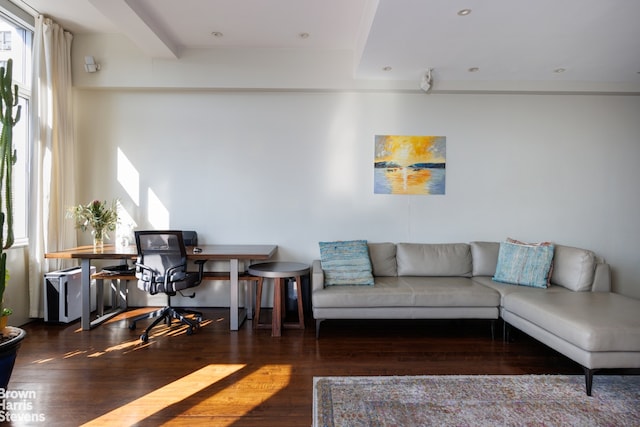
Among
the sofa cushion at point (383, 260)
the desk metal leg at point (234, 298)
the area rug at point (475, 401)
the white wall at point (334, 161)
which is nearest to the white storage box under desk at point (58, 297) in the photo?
the white wall at point (334, 161)

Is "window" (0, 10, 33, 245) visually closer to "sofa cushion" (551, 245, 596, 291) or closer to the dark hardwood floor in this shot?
the dark hardwood floor

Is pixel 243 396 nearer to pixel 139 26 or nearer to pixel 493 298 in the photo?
pixel 493 298

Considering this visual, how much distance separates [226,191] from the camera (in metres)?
4.38

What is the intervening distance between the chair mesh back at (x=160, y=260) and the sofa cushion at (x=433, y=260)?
2363 mm

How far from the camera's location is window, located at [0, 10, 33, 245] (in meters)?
3.64

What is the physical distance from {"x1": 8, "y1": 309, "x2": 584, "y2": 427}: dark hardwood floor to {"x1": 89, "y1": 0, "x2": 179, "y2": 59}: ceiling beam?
9.63 feet

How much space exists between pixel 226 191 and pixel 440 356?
294 centimetres

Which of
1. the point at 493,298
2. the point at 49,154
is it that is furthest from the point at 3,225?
the point at 493,298

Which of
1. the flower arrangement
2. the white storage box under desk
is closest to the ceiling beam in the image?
the flower arrangement

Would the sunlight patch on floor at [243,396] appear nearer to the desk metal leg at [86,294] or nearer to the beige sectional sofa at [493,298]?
the beige sectional sofa at [493,298]

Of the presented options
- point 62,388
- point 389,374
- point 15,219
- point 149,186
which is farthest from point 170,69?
point 389,374

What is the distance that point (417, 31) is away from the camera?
3.12 metres

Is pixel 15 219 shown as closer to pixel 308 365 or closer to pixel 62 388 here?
pixel 62 388

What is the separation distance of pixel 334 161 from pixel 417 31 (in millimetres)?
1716
